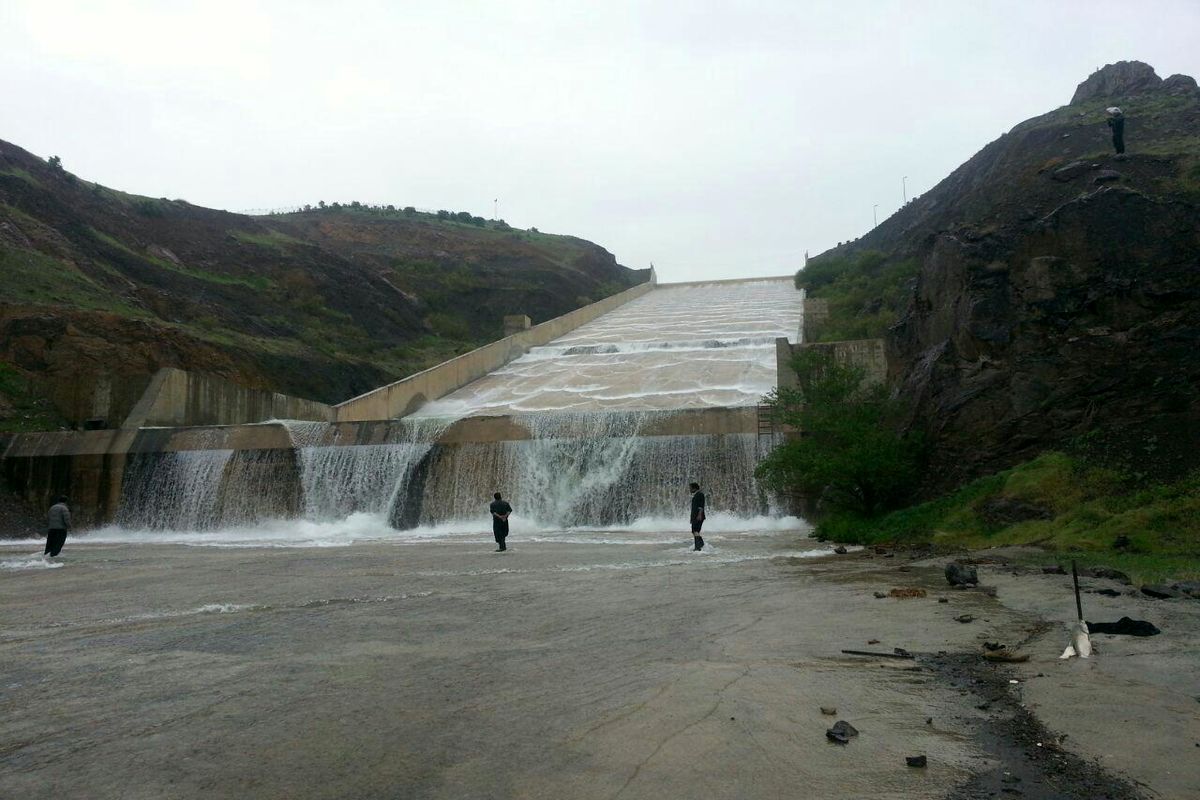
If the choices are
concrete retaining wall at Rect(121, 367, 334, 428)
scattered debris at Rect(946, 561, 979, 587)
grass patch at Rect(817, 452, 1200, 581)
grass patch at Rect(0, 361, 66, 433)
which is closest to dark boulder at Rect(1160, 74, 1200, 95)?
grass patch at Rect(817, 452, 1200, 581)

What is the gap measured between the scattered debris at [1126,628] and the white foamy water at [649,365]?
19.6 metres

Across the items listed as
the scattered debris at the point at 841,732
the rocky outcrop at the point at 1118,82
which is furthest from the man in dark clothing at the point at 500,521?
the rocky outcrop at the point at 1118,82

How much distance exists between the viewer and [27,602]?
8984 millimetres

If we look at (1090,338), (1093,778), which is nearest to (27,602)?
(1093,778)

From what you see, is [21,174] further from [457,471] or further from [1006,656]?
[1006,656]

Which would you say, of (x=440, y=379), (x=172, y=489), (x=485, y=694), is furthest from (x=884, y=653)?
(x=440, y=379)

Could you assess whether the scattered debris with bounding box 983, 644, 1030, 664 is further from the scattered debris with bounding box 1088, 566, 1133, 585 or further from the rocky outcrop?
the rocky outcrop

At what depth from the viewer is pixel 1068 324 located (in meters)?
14.7

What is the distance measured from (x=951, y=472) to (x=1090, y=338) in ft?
9.86

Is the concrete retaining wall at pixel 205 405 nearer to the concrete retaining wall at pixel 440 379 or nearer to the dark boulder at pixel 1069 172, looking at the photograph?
the concrete retaining wall at pixel 440 379

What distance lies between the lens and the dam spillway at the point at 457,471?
2202 cm

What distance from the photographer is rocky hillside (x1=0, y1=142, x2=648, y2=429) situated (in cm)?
2914

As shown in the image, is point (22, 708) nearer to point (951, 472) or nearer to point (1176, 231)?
point (951, 472)

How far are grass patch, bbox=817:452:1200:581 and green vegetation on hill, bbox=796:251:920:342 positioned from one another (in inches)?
624
